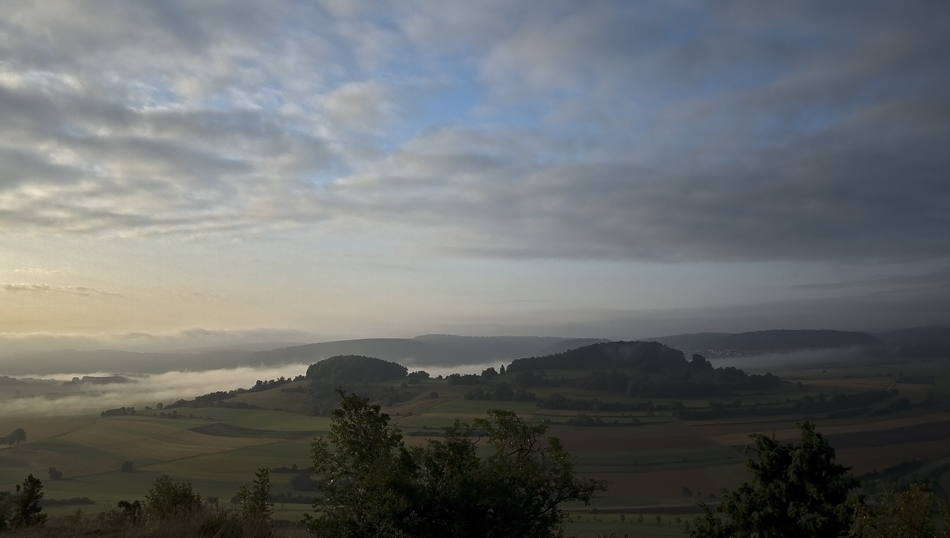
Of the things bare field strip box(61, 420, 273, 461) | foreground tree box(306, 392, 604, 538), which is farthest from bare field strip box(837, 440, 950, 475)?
bare field strip box(61, 420, 273, 461)

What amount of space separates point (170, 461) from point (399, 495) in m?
114

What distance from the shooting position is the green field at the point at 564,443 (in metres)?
80.1

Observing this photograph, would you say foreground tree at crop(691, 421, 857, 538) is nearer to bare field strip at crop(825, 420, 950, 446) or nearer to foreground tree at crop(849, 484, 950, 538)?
foreground tree at crop(849, 484, 950, 538)

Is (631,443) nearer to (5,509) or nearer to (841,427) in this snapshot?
(841,427)

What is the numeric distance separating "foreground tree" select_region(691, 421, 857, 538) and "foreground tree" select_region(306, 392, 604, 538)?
6.72m

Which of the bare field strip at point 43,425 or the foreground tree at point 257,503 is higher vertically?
the foreground tree at point 257,503

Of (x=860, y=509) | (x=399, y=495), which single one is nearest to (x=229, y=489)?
(x=399, y=495)

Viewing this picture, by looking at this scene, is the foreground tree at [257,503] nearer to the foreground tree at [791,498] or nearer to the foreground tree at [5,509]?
the foreground tree at [5,509]

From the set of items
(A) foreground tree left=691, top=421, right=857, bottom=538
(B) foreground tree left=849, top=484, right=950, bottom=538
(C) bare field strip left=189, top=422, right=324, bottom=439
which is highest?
(B) foreground tree left=849, top=484, right=950, bottom=538

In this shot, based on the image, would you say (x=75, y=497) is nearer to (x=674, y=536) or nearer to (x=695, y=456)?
(x=674, y=536)

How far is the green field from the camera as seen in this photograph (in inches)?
3152

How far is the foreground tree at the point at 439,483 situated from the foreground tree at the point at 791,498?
672 cm

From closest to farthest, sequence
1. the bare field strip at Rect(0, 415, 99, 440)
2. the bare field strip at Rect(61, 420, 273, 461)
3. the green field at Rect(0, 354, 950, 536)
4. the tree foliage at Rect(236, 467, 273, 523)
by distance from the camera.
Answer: the tree foliage at Rect(236, 467, 273, 523), the green field at Rect(0, 354, 950, 536), the bare field strip at Rect(61, 420, 273, 461), the bare field strip at Rect(0, 415, 99, 440)

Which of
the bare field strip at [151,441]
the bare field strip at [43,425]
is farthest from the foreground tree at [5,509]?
the bare field strip at [43,425]
